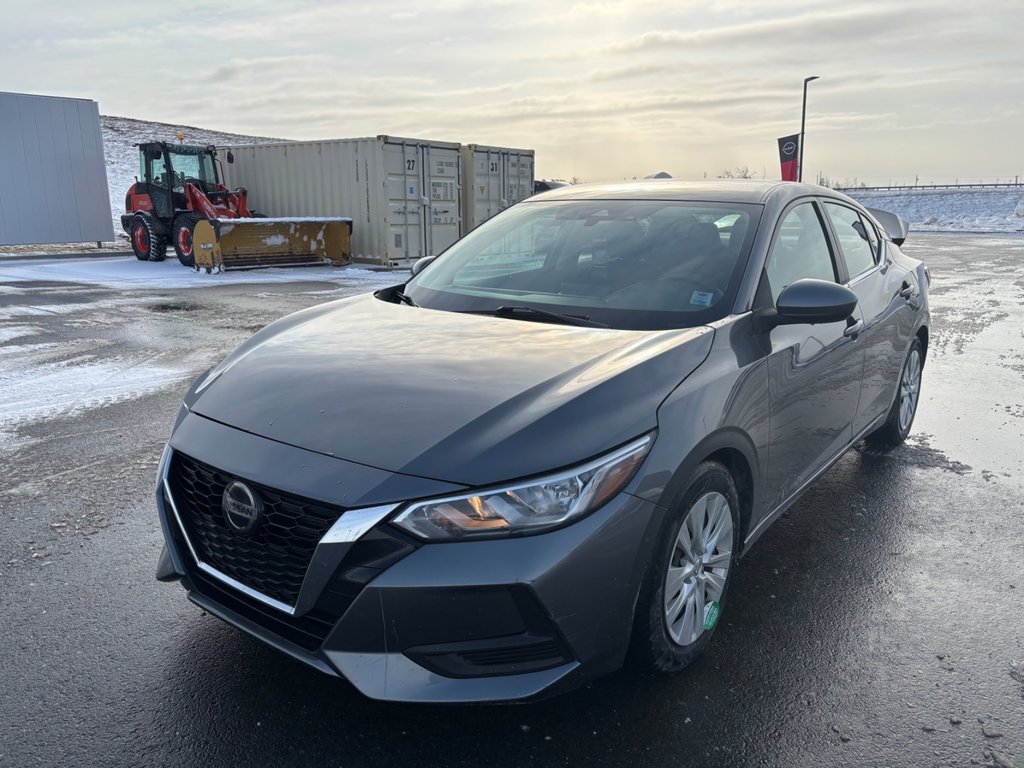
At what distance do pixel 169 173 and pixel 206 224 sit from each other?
338cm

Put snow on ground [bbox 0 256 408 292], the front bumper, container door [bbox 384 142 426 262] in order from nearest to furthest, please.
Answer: the front bumper < snow on ground [bbox 0 256 408 292] < container door [bbox 384 142 426 262]


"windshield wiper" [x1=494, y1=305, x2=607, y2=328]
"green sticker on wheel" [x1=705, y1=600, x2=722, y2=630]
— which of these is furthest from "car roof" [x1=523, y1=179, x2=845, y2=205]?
"green sticker on wheel" [x1=705, y1=600, x2=722, y2=630]

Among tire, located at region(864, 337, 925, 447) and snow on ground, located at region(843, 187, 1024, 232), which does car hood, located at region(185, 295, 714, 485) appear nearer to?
tire, located at region(864, 337, 925, 447)

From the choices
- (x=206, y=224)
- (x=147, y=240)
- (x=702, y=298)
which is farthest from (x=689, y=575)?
(x=147, y=240)

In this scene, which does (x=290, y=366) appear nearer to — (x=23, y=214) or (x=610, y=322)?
(x=610, y=322)

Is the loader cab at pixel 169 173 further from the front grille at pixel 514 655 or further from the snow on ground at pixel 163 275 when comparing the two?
the front grille at pixel 514 655

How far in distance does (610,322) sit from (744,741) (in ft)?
4.96

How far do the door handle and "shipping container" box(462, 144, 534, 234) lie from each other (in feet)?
56.2

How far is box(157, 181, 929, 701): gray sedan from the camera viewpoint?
2033mm

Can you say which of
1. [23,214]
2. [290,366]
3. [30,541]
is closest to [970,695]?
[290,366]

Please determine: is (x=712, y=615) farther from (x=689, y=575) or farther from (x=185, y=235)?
(x=185, y=235)

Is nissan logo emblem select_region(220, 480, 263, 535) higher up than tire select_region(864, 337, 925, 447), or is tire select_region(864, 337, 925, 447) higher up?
nissan logo emblem select_region(220, 480, 263, 535)

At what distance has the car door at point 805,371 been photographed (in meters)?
3.05

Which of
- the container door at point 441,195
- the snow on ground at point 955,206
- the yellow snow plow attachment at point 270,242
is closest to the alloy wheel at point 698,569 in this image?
the yellow snow plow attachment at point 270,242
